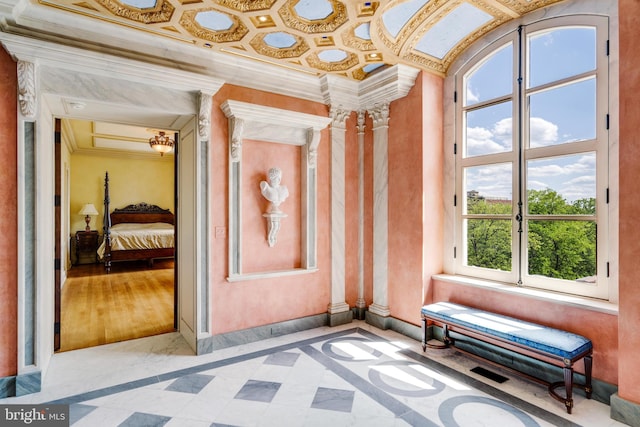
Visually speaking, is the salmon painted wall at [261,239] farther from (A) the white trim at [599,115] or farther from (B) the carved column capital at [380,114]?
(A) the white trim at [599,115]

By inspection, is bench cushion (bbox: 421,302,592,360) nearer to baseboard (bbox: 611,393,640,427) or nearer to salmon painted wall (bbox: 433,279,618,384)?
salmon painted wall (bbox: 433,279,618,384)

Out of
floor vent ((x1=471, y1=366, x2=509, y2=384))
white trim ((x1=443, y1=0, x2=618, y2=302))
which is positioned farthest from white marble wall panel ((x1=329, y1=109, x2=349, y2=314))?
floor vent ((x1=471, y1=366, x2=509, y2=384))

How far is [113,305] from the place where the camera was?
5285 millimetres

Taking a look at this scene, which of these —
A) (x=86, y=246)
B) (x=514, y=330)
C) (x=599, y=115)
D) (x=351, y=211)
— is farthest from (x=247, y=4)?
(x=86, y=246)

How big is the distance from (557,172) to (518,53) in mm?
1257

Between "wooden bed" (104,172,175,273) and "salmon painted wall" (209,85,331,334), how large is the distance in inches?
215

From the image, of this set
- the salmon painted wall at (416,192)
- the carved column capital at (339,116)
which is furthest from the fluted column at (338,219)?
the salmon painted wall at (416,192)

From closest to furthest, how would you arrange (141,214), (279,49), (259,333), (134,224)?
(279,49)
(259,333)
(134,224)
(141,214)

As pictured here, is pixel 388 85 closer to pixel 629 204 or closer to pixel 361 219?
pixel 361 219

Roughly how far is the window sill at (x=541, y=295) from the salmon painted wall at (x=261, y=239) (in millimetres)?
1544

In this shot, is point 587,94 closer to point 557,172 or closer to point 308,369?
point 557,172

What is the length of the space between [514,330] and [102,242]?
31.2 ft

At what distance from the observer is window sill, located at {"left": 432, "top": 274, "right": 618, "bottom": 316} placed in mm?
2730

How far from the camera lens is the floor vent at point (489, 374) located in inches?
119
